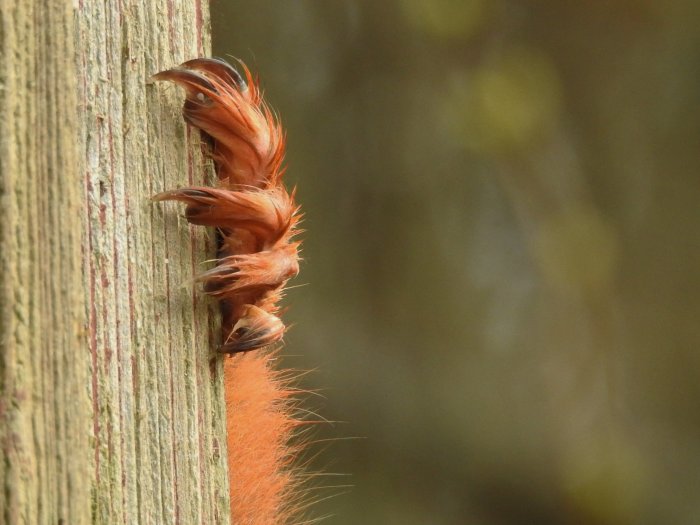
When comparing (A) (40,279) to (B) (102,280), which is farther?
(B) (102,280)

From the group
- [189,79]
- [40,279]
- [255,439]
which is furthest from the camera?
[255,439]

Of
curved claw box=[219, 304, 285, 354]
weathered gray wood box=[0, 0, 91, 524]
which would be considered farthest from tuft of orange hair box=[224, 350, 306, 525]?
weathered gray wood box=[0, 0, 91, 524]

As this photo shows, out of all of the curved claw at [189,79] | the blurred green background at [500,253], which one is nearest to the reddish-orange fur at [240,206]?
the curved claw at [189,79]

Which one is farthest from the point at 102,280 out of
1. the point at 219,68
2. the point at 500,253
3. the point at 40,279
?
the point at 500,253

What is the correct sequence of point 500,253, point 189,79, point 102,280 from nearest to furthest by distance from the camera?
point 102,280, point 189,79, point 500,253

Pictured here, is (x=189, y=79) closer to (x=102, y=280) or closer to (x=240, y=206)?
(x=240, y=206)

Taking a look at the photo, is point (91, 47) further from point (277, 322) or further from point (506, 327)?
point (506, 327)
